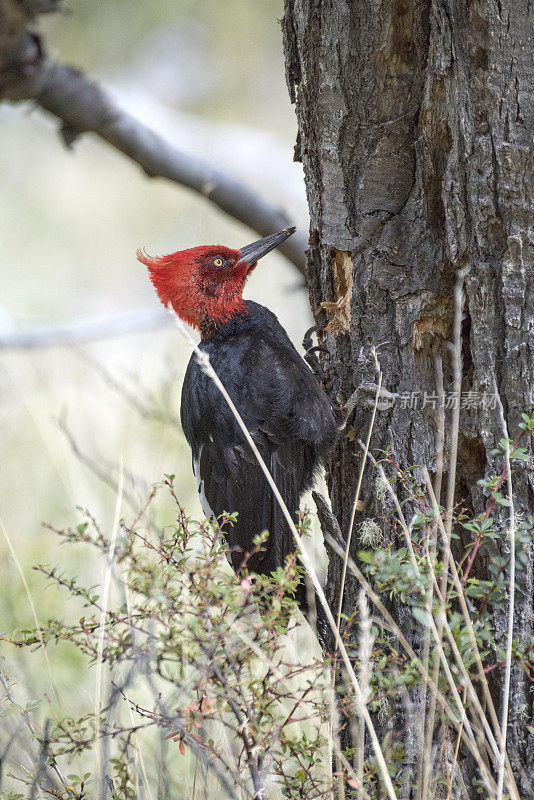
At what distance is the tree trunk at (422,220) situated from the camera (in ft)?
6.48

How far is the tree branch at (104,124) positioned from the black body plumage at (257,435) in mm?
1082

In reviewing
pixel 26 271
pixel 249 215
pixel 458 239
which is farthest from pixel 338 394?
pixel 26 271

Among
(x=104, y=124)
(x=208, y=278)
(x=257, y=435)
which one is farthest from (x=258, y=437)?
(x=104, y=124)

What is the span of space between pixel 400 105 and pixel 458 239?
0.50 m

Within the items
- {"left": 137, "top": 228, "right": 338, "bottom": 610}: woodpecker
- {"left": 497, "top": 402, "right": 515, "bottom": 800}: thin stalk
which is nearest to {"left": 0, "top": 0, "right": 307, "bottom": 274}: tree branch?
{"left": 137, "top": 228, "right": 338, "bottom": 610}: woodpecker

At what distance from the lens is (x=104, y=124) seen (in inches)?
141

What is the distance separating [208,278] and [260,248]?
0.80 ft

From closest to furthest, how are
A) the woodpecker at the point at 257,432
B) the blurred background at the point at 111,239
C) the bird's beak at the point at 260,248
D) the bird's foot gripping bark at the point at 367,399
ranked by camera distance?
the bird's foot gripping bark at the point at 367,399 < the woodpecker at the point at 257,432 < the bird's beak at the point at 260,248 < the blurred background at the point at 111,239

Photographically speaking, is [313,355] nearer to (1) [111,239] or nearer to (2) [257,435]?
(2) [257,435]

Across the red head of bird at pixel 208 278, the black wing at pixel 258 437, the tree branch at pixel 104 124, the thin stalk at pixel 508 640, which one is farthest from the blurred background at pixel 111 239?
the thin stalk at pixel 508 640

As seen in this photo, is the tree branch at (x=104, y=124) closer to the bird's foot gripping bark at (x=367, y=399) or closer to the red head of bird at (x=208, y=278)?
the red head of bird at (x=208, y=278)

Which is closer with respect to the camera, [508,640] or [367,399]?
[508,640]

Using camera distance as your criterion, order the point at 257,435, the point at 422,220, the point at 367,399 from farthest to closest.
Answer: the point at 257,435
the point at 367,399
the point at 422,220

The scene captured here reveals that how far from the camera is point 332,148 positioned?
2406mm
